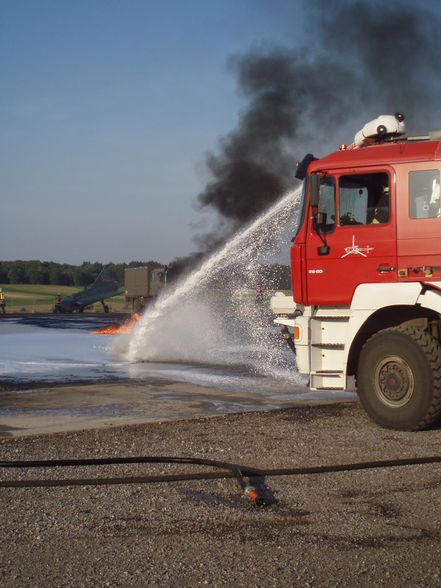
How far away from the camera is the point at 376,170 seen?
875 centimetres

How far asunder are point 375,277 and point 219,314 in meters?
14.4

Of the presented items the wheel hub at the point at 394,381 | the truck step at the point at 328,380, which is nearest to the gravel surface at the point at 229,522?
the wheel hub at the point at 394,381

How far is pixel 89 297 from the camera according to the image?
57.2m

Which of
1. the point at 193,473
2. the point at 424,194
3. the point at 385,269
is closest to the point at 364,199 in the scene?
the point at 424,194

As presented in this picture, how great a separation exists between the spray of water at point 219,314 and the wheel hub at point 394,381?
5.67 m

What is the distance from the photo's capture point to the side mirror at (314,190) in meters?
8.70

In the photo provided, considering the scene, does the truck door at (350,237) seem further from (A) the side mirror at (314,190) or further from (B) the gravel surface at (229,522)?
(B) the gravel surface at (229,522)

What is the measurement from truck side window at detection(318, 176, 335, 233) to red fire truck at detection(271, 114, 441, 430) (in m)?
0.01

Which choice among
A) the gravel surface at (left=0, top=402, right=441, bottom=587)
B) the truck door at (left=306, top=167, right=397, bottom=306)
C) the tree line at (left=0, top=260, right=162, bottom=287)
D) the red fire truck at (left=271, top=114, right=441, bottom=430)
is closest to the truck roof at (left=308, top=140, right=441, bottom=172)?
the red fire truck at (left=271, top=114, right=441, bottom=430)

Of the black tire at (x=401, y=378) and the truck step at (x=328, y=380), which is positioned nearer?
the black tire at (x=401, y=378)

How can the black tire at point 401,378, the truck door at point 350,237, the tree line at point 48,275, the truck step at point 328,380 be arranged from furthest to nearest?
the tree line at point 48,275, the truck step at point 328,380, the truck door at point 350,237, the black tire at point 401,378

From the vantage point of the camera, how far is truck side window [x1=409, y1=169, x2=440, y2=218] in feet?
27.7

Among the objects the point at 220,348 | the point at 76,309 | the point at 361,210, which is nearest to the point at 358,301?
the point at 361,210

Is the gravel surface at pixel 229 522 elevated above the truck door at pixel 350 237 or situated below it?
below
